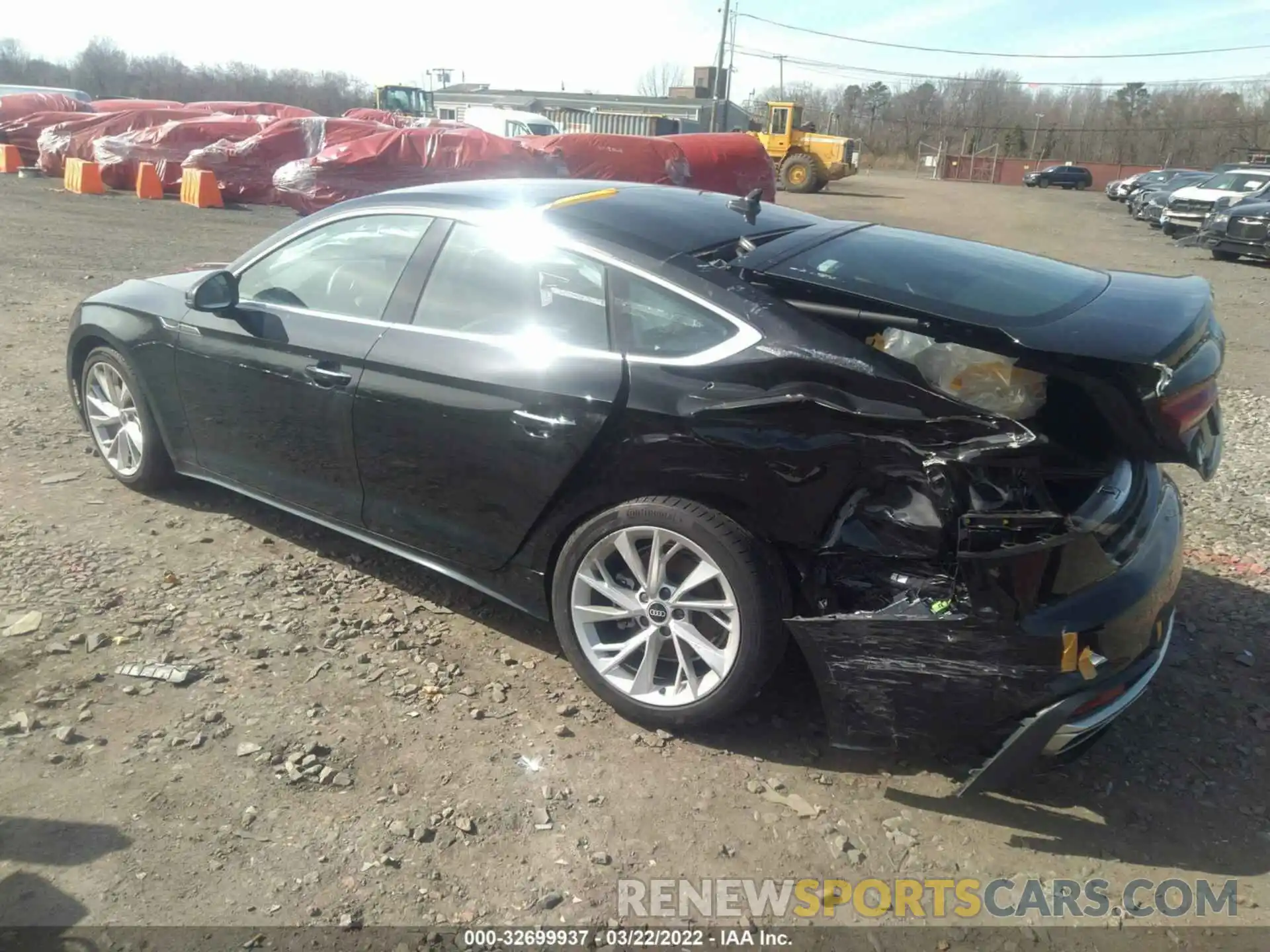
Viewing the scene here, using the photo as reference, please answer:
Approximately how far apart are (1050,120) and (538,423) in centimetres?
9343

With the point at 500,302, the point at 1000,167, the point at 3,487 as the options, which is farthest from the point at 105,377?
the point at 1000,167

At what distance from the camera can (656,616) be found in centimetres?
301

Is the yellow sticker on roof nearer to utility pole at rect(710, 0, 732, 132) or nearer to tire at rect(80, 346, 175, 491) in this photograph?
tire at rect(80, 346, 175, 491)

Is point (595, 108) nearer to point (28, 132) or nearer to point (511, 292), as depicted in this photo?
point (28, 132)

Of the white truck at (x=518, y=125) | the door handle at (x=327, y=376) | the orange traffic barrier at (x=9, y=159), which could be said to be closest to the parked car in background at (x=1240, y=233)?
the door handle at (x=327, y=376)

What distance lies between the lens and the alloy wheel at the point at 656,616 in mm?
2895

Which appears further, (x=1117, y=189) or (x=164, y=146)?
(x=1117, y=189)

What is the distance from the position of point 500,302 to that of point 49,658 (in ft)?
6.85

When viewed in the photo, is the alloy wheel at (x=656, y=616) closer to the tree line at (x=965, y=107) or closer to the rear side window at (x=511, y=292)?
the rear side window at (x=511, y=292)

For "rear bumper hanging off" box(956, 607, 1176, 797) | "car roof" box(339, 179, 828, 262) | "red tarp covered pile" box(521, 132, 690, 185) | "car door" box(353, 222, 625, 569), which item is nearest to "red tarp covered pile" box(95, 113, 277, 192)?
"red tarp covered pile" box(521, 132, 690, 185)

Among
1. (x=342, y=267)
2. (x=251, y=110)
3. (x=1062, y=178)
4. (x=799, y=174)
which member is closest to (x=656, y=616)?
(x=342, y=267)

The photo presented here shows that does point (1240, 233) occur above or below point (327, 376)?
below

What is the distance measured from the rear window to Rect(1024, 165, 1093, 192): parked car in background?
199 feet

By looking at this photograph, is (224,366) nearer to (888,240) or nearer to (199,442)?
(199,442)
